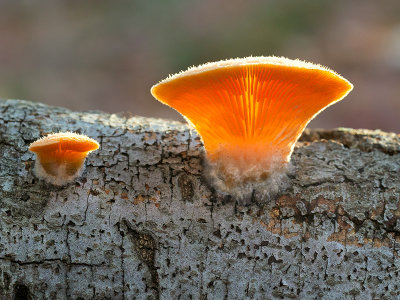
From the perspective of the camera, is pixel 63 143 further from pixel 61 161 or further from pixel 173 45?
pixel 173 45

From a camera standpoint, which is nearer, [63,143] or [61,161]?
[63,143]

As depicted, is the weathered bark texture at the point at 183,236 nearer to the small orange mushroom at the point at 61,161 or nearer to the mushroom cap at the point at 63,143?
the small orange mushroom at the point at 61,161

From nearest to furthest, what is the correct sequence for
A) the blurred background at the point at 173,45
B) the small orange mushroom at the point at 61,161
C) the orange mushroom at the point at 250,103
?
the orange mushroom at the point at 250,103, the small orange mushroom at the point at 61,161, the blurred background at the point at 173,45

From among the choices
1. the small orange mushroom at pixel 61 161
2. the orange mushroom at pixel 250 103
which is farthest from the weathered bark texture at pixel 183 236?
the orange mushroom at pixel 250 103

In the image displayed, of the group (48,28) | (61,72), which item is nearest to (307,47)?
(61,72)

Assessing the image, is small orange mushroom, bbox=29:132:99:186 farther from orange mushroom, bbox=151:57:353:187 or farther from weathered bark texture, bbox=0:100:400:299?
orange mushroom, bbox=151:57:353:187

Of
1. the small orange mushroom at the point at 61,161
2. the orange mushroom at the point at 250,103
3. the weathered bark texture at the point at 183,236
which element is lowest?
the weathered bark texture at the point at 183,236

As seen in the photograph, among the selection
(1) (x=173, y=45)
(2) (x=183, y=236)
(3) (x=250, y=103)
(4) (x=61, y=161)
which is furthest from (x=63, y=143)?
(1) (x=173, y=45)
